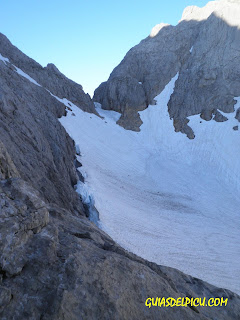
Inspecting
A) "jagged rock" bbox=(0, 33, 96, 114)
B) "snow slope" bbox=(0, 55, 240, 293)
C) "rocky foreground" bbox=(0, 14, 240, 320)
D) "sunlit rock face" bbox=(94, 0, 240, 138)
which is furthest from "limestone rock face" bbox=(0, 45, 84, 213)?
"sunlit rock face" bbox=(94, 0, 240, 138)

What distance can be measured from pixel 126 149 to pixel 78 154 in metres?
10.9

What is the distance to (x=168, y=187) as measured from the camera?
23422 millimetres

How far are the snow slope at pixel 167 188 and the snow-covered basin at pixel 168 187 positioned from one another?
0.05 meters

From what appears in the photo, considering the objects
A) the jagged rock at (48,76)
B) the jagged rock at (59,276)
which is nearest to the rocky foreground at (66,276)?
the jagged rock at (59,276)

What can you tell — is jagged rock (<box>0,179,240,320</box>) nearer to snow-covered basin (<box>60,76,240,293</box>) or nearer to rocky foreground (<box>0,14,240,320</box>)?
rocky foreground (<box>0,14,240,320</box>)

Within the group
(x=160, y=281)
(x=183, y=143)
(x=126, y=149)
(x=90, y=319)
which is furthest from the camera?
(x=183, y=143)

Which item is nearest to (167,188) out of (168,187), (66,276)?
(168,187)

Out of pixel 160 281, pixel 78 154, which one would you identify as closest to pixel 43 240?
pixel 160 281

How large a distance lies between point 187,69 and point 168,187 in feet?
112

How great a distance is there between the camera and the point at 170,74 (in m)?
49.8

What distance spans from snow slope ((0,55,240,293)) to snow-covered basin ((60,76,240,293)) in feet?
0.16

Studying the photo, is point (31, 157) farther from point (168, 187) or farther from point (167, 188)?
point (168, 187)

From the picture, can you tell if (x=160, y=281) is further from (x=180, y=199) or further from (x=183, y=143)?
(x=183, y=143)

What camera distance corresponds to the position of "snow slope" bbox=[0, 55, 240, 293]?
1190 cm
